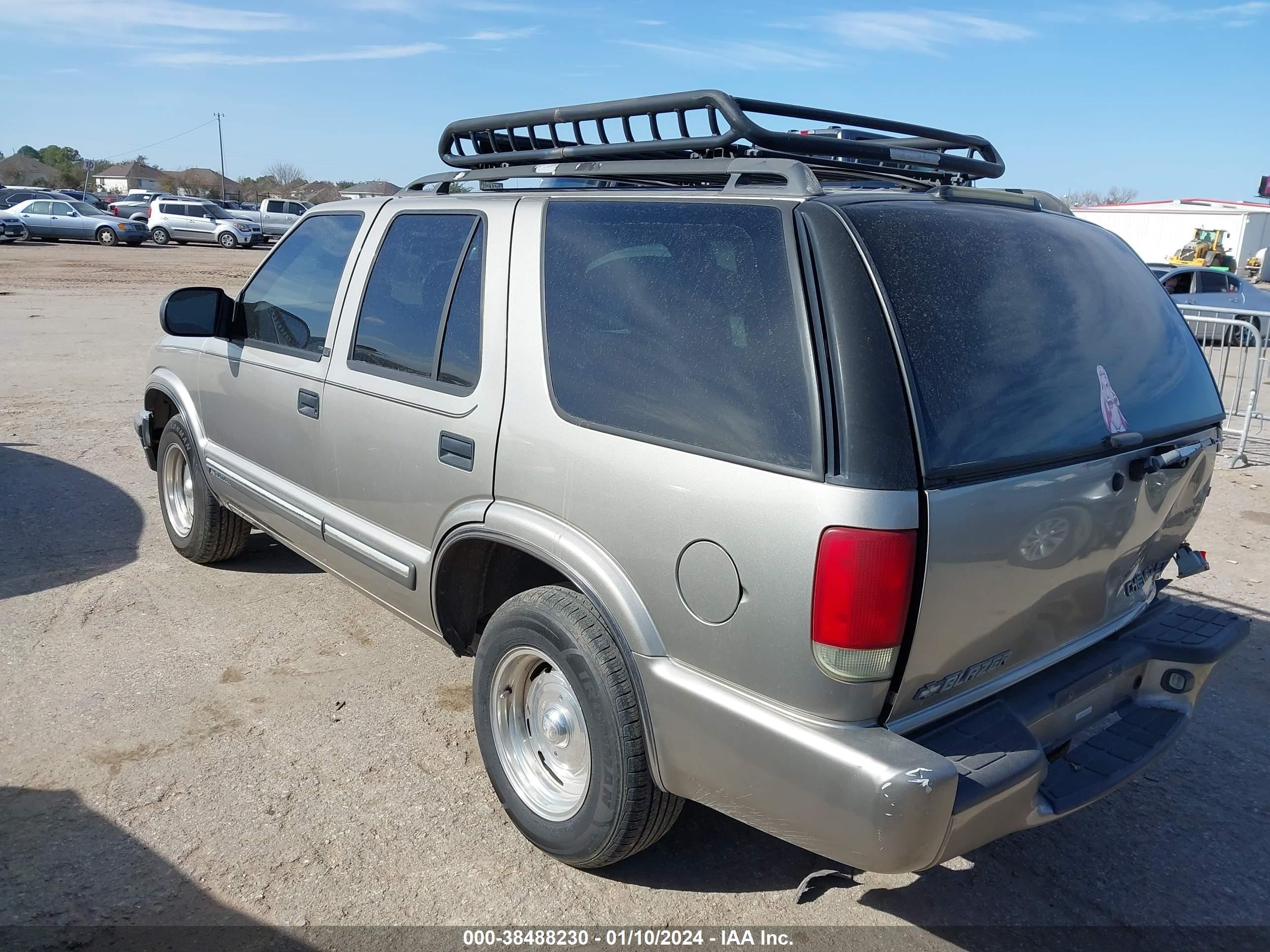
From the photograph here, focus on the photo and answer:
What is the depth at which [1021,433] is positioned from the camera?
2.46m

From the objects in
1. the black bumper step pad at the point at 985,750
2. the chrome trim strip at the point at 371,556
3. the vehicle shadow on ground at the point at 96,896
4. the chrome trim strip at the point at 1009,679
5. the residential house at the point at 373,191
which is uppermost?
the residential house at the point at 373,191

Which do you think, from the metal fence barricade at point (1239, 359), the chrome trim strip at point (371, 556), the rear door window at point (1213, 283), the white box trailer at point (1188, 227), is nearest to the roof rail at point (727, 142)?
the chrome trim strip at point (371, 556)

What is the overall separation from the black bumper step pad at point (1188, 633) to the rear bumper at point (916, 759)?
10 millimetres

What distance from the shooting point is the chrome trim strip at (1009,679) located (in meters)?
2.38

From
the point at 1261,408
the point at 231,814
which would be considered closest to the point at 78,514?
the point at 231,814

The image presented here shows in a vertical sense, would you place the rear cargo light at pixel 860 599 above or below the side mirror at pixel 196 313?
below

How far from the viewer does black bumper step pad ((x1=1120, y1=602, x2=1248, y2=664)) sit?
301cm

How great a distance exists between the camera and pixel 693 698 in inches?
97.8

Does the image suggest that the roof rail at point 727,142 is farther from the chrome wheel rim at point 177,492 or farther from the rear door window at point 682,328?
the chrome wheel rim at point 177,492

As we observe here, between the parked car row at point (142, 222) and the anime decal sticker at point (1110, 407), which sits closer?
the anime decal sticker at point (1110, 407)

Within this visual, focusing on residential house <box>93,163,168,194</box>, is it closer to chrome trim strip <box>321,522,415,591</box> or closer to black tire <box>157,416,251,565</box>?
black tire <box>157,416,251,565</box>

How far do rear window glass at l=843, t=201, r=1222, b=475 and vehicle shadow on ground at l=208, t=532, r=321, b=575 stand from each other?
3.75 metres

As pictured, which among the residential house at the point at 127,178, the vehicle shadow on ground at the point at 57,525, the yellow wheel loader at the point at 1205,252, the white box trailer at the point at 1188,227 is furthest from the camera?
the residential house at the point at 127,178

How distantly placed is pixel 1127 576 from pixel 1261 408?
11.3 m
